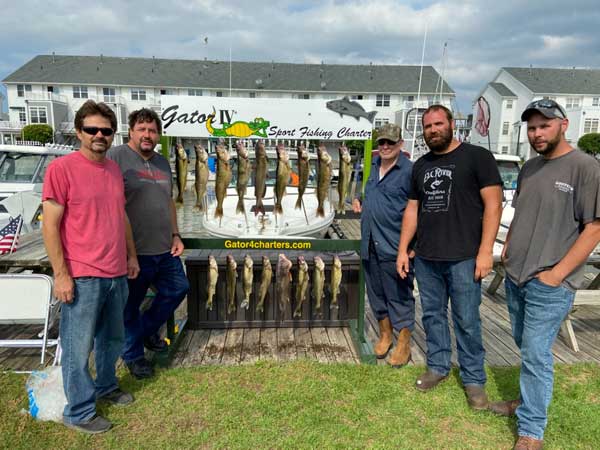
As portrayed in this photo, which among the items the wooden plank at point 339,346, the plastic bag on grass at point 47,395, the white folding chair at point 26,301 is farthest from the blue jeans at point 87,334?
the wooden plank at point 339,346

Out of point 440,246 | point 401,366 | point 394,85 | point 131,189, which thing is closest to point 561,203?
point 440,246

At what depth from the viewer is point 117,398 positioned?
3420 mm

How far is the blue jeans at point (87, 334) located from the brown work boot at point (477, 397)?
2815 millimetres

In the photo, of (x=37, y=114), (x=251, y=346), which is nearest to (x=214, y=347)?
(x=251, y=346)

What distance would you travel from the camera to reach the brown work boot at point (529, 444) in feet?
9.20

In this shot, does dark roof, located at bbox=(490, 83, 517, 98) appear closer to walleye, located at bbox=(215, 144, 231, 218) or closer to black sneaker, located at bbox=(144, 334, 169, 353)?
walleye, located at bbox=(215, 144, 231, 218)

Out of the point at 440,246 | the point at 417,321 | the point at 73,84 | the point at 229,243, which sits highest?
the point at 73,84

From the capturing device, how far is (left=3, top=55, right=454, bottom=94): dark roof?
49875 millimetres

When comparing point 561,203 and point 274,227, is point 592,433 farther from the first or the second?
point 274,227

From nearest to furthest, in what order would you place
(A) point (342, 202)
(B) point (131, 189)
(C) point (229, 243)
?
(B) point (131, 189)
(A) point (342, 202)
(C) point (229, 243)

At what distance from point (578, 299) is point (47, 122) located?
5259 cm

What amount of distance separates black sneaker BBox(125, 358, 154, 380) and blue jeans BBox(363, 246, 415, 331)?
87.3 inches

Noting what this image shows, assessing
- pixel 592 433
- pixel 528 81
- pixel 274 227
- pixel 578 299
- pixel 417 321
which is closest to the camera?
pixel 592 433

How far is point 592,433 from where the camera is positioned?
3.12 m
